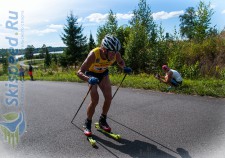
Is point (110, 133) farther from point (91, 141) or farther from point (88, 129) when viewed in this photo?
point (91, 141)

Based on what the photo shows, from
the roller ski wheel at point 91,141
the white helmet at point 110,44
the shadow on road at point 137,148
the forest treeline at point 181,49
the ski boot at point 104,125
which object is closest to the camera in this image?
the shadow on road at point 137,148

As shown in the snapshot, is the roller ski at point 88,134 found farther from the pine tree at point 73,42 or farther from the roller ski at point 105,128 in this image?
the pine tree at point 73,42

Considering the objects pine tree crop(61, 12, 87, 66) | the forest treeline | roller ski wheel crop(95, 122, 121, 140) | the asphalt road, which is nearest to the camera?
the asphalt road

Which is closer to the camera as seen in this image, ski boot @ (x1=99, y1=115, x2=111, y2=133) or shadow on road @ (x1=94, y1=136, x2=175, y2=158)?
shadow on road @ (x1=94, y1=136, x2=175, y2=158)

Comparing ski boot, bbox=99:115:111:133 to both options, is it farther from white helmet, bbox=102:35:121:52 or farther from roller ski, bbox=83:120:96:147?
white helmet, bbox=102:35:121:52

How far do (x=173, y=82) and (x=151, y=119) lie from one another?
4032 millimetres

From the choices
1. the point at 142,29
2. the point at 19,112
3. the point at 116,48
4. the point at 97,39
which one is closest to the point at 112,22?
the point at 97,39

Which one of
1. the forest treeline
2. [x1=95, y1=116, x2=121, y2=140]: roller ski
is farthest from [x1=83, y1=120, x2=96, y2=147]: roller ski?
the forest treeline

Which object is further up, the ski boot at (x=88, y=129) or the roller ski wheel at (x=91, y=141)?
the ski boot at (x=88, y=129)

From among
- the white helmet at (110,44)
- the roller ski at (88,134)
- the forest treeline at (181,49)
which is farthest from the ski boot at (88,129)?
the forest treeline at (181,49)

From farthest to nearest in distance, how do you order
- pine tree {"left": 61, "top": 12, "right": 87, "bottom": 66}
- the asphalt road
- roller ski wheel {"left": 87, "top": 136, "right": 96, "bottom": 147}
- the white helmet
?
pine tree {"left": 61, "top": 12, "right": 87, "bottom": 66}
the white helmet
roller ski wheel {"left": 87, "top": 136, "right": 96, "bottom": 147}
the asphalt road

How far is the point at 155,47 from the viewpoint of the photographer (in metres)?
17.7

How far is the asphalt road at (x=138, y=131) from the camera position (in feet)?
14.1

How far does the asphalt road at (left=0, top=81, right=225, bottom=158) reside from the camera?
4.31 m
